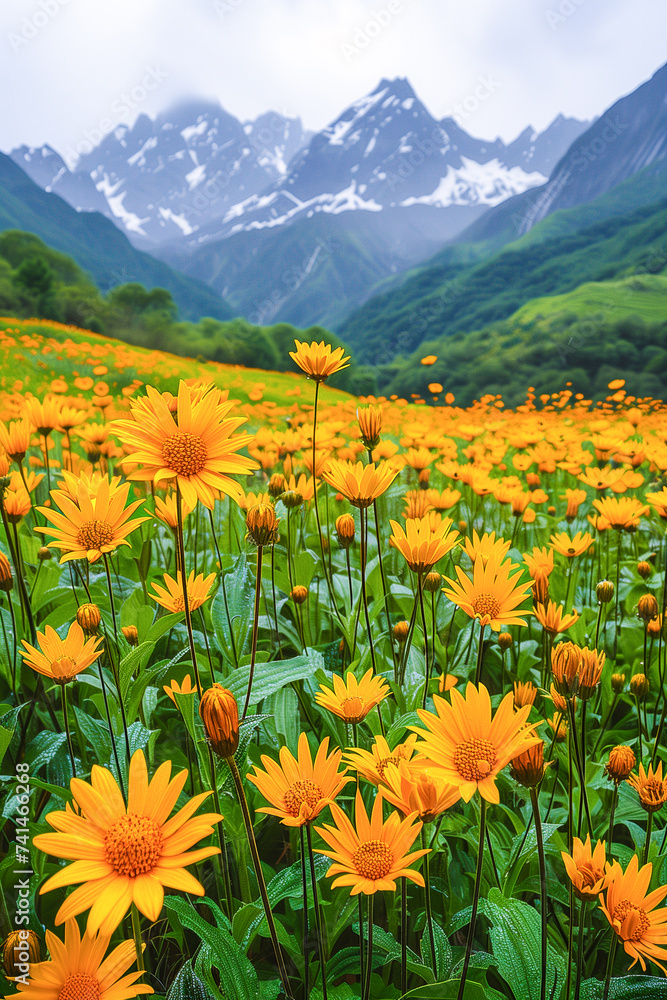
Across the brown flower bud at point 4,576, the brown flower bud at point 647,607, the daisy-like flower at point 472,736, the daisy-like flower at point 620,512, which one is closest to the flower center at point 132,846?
the daisy-like flower at point 472,736

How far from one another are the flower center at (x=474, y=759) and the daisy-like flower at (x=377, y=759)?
5cm

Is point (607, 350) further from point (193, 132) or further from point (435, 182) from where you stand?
point (193, 132)

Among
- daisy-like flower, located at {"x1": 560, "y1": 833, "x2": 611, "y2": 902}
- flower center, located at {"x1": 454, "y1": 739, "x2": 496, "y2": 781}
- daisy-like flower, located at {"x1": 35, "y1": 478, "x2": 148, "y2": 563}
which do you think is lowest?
daisy-like flower, located at {"x1": 560, "y1": 833, "x2": 611, "y2": 902}

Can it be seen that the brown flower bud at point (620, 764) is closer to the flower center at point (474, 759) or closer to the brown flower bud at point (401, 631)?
the flower center at point (474, 759)

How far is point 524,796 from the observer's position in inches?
35.1

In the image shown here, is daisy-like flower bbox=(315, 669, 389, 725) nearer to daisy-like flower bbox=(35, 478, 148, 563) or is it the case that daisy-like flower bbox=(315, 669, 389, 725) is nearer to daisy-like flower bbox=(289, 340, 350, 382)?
daisy-like flower bbox=(35, 478, 148, 563)

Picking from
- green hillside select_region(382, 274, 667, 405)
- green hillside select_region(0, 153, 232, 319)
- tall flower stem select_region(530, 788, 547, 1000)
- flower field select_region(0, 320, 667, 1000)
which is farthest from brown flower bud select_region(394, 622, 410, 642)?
green hillside select_region(0, 153, 232, 319)

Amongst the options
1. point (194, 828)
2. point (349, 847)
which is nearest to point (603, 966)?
point (349, 847)

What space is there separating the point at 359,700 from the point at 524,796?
47cm

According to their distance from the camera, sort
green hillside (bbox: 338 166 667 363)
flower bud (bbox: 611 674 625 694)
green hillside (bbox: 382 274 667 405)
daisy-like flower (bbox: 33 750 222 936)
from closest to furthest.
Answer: daisy-like flower (bbox: 33 750 222 936), flower bud (bbox: 611 674 625 694), green hillside (bbox: 382 274 667 405), green hillside (bbox: 338 166 667 363)

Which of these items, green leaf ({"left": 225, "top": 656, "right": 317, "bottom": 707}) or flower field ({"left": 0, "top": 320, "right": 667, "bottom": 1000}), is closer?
flower field ({"left": 0, "top": 320, "right": 667, "bottom": 1000})

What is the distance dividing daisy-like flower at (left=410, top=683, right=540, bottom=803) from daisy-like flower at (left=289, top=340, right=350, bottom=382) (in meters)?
0.66

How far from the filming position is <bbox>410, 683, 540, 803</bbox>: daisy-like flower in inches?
18.3

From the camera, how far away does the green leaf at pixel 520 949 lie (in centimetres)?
57
